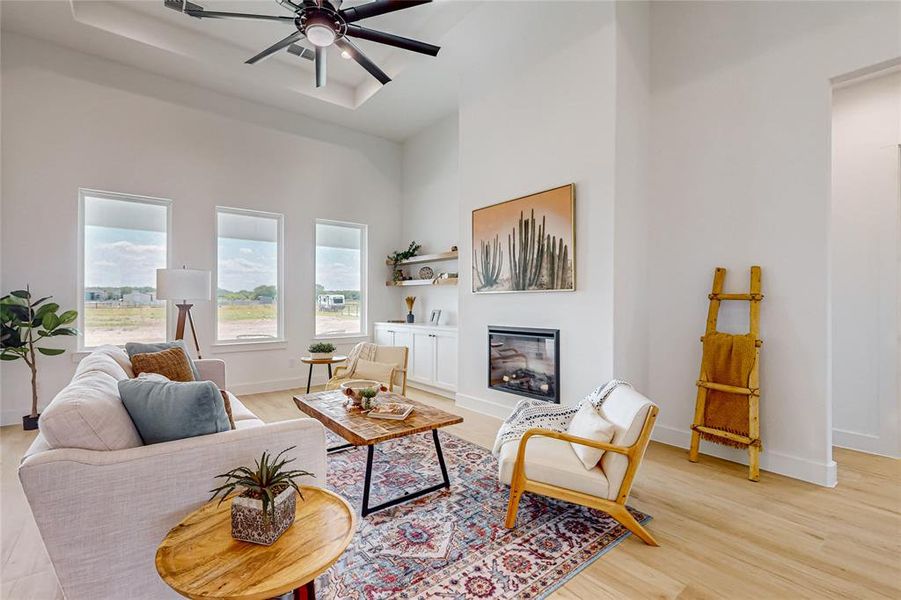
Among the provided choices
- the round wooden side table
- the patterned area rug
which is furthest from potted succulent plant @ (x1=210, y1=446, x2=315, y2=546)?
the patterned area rug

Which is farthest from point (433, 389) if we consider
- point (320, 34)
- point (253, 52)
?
point (253, 52)

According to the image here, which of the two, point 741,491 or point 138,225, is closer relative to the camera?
point 741,491

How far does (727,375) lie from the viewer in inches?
123

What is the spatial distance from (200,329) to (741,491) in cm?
561

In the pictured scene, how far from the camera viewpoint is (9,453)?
3312 millimetres

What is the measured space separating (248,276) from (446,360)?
2884 mm

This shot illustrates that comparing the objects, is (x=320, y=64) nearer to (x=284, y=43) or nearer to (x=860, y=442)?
(x=284, y=43)

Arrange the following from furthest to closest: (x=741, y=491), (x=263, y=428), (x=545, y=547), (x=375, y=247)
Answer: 1. (x=375, y=247)
2. (x=741, y=491)
3. (x=545, y=547)
4. (x=263, y=428)

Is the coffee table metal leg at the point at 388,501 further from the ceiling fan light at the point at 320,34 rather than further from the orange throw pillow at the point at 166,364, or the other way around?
the ceiling fan light at the point at 320,34

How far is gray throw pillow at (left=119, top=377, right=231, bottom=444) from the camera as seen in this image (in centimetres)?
Answer: 160

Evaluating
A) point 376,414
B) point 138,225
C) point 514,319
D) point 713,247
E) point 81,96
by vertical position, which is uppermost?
point 81,96

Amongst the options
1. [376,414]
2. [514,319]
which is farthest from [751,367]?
[376,414]

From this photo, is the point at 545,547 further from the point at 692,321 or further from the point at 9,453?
the point at 9,453

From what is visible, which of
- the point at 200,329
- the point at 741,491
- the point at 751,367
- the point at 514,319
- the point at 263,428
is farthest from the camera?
the point at 200,329
